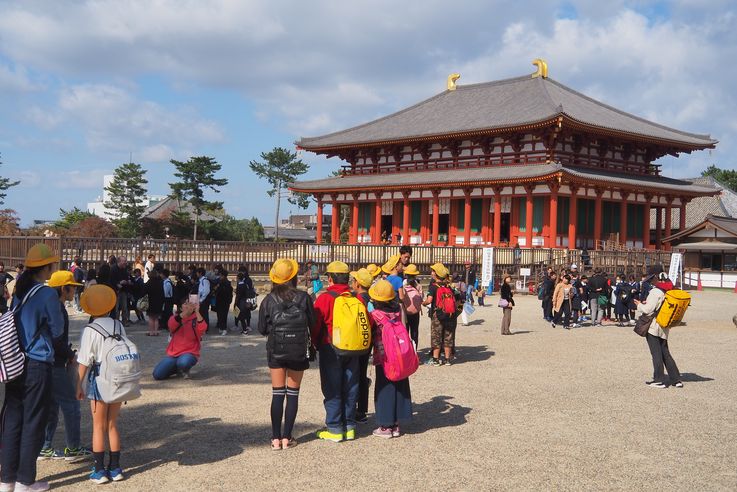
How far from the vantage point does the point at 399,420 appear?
6461 millimetres

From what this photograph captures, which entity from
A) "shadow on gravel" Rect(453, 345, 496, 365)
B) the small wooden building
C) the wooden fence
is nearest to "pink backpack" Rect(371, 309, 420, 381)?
"shadow on gravel" Rect(453, 345, 496, 365)

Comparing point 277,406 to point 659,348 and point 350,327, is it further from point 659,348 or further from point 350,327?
point 659,348

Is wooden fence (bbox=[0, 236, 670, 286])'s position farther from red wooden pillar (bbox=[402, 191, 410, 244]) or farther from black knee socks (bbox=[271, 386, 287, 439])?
black knee socks (bbox=[271, 386, 287, 439])

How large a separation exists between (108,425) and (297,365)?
158 centimetres

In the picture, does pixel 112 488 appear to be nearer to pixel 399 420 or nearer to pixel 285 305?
pixel 285 305

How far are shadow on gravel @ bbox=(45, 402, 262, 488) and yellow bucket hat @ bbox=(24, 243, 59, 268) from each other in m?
1.69

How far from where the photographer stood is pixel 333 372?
20.3ft

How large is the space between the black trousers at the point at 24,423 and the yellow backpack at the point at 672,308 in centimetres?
756

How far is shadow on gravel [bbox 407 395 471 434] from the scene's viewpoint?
270 inches

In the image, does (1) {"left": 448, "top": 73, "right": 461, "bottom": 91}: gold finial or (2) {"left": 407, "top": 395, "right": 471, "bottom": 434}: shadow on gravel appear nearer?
(2) {"left": 407, "top": 395, "right": 471, "bottom": 434}: shadow on gravel

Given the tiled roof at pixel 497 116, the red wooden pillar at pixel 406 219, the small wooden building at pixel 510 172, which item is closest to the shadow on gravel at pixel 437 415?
the small wooden building at pixel 510 172

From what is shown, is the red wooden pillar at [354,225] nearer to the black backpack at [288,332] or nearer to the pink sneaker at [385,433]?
the pink sneaker at [385,433]

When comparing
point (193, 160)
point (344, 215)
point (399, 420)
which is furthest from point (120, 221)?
point (399, 420)

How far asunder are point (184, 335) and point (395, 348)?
373 cm
